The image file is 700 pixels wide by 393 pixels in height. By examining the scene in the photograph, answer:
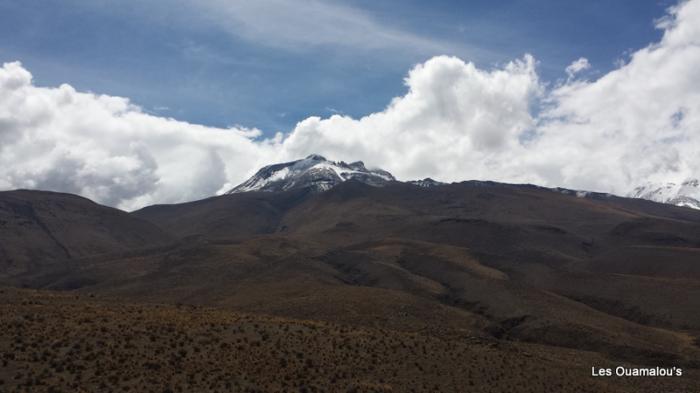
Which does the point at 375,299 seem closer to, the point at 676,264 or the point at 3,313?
the point at 3,313

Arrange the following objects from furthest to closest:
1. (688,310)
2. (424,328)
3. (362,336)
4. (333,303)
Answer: (688,310) → (333,303) → (424,328) → (362,336)

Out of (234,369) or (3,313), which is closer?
(234,369)

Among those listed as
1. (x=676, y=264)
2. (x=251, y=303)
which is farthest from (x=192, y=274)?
(x=676, y=264)

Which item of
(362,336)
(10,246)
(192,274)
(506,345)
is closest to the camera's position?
(362,336)

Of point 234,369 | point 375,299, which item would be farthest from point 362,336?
point 375,299

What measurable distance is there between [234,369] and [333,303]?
142ft

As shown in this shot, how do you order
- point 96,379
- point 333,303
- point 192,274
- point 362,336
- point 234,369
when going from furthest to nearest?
1. point 192,274
2. point 333,303
3. point 362,336
4. point 234,369
5. point 96,379

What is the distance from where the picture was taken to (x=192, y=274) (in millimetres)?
117875

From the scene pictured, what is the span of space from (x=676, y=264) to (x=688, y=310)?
4364 cm

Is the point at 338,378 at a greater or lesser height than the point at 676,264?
lesser

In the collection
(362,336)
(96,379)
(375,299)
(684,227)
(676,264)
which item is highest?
(684,227)

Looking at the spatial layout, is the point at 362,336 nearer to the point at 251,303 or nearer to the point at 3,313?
the point at 3,313

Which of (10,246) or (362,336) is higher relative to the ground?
(10,246)

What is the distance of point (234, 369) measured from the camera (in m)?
38.6
